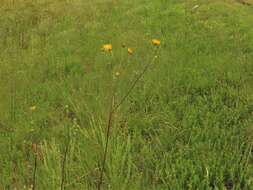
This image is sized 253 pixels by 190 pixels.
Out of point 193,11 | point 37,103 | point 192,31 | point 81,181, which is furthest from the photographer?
point 193,11

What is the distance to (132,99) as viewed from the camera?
3834 millimetres

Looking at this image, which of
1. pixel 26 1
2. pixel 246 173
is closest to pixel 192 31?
pixel 246 173

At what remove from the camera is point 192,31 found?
548 centimetres

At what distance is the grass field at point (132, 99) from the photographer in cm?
271

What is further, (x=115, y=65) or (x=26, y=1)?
(x=26, y=1)

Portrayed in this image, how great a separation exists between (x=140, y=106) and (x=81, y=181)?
1.31 meters

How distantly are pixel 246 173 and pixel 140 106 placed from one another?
4.61 feet

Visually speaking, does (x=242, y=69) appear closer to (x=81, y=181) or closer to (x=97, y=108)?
(x=97, y=108)

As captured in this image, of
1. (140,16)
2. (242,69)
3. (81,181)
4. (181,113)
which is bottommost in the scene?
(81,181)

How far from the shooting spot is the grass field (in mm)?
2711

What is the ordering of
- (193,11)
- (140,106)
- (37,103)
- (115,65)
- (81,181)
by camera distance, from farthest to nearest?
(193,11)
(115,65)
(37,103)
(140,106)
(81,181)

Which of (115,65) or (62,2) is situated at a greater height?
(62,2)

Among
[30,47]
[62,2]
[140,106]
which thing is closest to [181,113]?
[140,106]

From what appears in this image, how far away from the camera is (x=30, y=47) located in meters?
5.60
